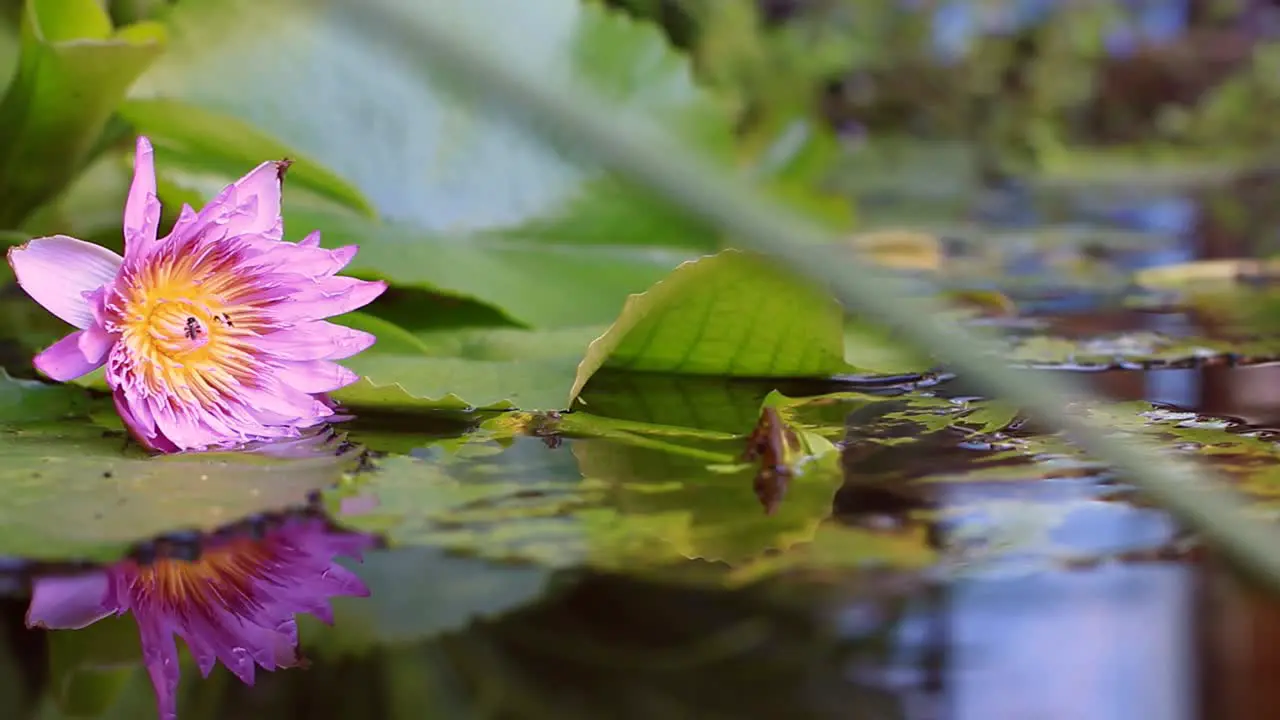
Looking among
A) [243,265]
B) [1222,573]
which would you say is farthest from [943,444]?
[243,265]

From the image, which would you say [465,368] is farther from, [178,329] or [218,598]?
[218,598]

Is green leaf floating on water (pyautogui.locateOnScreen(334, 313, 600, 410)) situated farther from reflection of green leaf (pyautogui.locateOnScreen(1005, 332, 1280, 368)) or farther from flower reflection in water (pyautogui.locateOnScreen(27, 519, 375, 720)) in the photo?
reflection of green leaf (pyautogui.locateOnScreen(1005, 332, 1280, 368))

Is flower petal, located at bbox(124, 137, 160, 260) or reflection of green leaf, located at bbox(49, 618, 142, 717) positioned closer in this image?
reflection of green leaf, located at bbox(49, 618, 142, 717)

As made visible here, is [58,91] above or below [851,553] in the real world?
above

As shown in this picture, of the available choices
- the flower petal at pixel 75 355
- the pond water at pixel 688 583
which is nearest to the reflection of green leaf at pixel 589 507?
the pond water at pixel 688 583

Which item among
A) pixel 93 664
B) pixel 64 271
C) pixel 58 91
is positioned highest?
pixel 58 91

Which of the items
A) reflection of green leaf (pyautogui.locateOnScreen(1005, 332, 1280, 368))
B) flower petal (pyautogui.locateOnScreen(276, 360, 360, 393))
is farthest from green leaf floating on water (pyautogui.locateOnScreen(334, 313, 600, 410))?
reflection of green leaf (pyautogui.locateOnScreen(1005, 332, 1280, 368))

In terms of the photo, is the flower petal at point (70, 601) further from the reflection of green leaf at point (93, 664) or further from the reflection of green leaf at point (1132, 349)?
the reflection of green leaf at point (1132, 349)

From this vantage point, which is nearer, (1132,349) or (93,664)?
(93,664)

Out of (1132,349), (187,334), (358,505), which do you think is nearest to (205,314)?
(187,334)
